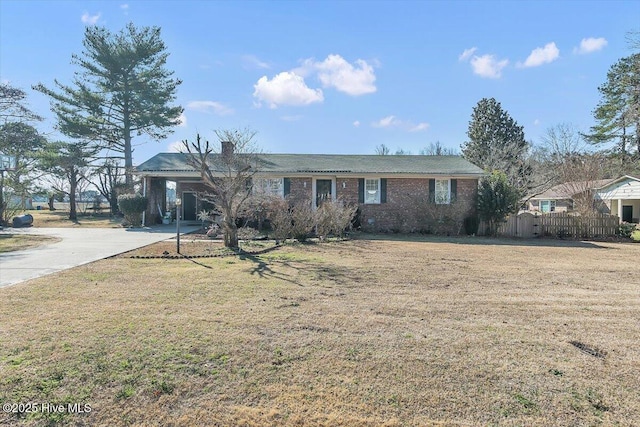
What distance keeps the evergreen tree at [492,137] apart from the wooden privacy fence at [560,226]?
14.7 m

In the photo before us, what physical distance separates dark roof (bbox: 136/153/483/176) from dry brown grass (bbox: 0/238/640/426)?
1078 centimetres

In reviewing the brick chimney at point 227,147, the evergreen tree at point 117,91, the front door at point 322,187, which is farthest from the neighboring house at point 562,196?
the evergreen tree at point 117,91

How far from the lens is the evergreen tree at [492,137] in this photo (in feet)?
98.7

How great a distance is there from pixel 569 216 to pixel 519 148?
1684 centimetres

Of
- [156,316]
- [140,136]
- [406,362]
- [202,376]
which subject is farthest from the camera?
[140,136]

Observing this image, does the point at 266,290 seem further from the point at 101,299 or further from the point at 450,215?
the point at 450,215

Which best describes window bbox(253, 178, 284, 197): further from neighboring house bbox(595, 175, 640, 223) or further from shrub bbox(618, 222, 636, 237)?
neighboring house bbox(595, 175, 640, 223)

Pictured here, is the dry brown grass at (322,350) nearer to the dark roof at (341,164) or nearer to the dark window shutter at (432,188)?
the dark window shutter at (432,188)

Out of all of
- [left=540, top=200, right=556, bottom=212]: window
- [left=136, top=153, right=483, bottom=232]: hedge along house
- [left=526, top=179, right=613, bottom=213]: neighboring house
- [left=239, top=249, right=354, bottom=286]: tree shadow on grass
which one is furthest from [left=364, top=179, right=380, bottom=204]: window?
[left=540, top=200, right=556, bottom=212]: window

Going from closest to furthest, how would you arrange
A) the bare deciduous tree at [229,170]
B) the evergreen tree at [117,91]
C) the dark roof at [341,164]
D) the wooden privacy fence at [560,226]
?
the bare deciduous tree at [229,170], the wooden privacy fence at [560,226], the dark roof at [341,164], the evergreen tree at [117,91]

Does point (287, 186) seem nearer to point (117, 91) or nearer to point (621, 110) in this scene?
point (117, 91)

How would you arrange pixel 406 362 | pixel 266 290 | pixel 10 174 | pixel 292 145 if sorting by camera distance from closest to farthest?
1. pixel 406 362
2. pixel 266 290
3. pixel 10 174
4. pixel 292 145

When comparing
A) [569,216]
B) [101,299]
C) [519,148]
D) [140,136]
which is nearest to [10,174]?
[140,136]

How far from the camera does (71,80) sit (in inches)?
997
